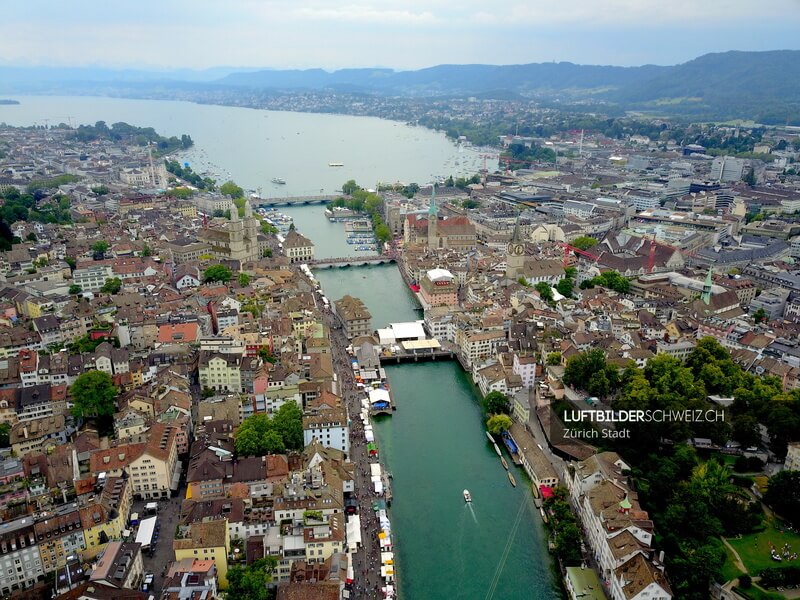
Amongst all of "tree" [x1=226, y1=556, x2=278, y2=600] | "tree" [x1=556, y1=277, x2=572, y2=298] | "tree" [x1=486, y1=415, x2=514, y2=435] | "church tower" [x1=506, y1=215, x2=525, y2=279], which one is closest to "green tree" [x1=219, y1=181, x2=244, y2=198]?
"church tower" [x1=506, y1=215, x2=525, y2=279]

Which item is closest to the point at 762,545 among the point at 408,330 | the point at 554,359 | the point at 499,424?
the point at 499,424

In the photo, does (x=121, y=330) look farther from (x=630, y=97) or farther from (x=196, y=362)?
(x=630, y=97)

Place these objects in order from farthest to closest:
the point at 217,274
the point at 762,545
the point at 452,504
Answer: the point at 217,274 < the point at 452,504 < the point at 762,545

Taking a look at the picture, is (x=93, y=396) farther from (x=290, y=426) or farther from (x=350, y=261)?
(x=350, y=261)

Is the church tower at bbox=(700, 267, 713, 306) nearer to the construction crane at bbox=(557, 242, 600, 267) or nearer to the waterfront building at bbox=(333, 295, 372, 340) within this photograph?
the construction crane at bbox=(557, 242, 600, 267)

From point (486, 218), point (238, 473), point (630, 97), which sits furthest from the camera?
point (630, 97)

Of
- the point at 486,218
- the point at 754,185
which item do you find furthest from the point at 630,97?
the point at 486,218

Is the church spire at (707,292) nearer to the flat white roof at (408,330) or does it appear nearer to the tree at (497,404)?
the tree at (497,404)
